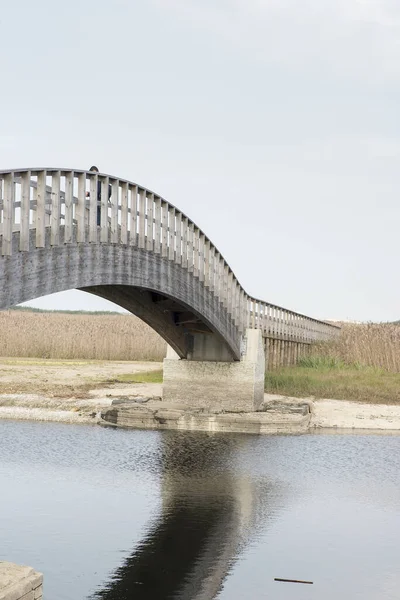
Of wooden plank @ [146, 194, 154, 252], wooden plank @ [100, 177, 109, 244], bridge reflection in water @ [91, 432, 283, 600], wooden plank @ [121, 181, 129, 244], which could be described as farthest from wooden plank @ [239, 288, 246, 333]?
wooden plank @ [100, 177, 109, 244]

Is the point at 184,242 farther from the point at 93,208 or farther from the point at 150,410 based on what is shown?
the point at 93,208

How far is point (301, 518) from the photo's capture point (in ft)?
60.1

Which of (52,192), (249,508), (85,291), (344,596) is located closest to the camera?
(344,596)

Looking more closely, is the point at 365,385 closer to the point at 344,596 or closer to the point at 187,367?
the point at 187,367

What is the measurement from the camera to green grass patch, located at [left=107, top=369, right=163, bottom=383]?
42.7 meters

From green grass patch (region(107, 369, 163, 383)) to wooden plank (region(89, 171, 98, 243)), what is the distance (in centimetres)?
2220

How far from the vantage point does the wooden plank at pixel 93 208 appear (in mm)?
20203

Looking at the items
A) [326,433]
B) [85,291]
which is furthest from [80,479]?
[326,433]

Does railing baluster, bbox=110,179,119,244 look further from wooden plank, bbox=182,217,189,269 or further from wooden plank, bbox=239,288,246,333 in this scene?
wooden plank, bbox=239,288,246,333

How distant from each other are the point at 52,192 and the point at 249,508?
7212 millimetres

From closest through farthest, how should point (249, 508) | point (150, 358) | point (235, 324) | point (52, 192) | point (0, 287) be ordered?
1. point (0, 287)
2. point (52, 192)
3. point (249, 508)
4. point (235, 324)
5. point (150, 358)

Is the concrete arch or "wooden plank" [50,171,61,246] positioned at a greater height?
"wooden plank" [50,171,61,246]

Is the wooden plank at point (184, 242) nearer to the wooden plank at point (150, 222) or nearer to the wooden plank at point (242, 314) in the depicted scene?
the wooden plank at point (150, 222)

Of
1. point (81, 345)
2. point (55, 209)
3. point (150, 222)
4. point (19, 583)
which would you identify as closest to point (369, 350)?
point (81, 345)
